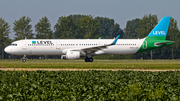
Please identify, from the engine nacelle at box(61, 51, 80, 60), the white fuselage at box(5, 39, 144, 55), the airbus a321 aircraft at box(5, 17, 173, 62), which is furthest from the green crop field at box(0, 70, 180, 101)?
the white fuselage at box(5, 39, 144, 55)

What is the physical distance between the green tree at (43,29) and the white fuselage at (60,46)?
109ft

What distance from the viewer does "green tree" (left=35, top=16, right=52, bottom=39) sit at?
78512mm

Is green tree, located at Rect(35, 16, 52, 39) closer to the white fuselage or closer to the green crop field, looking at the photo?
the white fuselage

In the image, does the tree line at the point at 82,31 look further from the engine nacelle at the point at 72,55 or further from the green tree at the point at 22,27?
the engine nacelle at the point at 72,55

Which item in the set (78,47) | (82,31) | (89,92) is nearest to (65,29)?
(82,31)

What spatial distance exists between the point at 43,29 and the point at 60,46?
1437 inches

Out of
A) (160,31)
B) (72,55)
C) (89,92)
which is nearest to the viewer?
(89,92)

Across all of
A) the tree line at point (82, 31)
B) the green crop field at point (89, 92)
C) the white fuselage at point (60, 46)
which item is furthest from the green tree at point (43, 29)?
the green crop field at point (89, 92)

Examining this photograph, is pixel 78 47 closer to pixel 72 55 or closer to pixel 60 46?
pixel 60 46

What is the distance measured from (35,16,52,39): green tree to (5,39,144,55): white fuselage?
33.2 m

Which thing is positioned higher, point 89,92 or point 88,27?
point 88,27

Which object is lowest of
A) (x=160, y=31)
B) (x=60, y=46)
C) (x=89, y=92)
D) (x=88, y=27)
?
(x=89, y=92)

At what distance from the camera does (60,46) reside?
44219mm

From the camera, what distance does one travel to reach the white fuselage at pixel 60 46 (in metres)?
43.9
